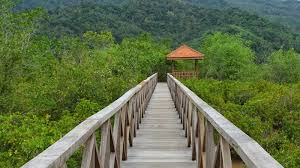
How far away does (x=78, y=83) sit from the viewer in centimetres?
1274

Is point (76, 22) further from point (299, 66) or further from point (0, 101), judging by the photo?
point (0, 101)

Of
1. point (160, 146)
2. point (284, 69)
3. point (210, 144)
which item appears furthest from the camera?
point (284, 69)

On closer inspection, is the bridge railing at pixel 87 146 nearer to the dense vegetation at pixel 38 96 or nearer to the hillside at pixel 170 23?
the dense vegetation at pixel 38 96

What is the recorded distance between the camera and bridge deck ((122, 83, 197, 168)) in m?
5.47

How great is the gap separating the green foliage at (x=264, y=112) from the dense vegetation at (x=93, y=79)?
49 millimetres

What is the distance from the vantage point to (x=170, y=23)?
8956cm

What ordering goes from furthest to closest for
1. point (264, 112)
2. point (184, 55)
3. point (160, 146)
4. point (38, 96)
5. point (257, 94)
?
point (184, 55)
point (257, 94)
point (264, 112)
point (38, 96)
point (160, 146)

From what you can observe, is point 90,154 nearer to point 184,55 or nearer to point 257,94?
point 257,94

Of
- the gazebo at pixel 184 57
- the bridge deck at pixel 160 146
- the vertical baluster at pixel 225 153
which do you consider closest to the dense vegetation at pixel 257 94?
the gazebo at pixel 184 57

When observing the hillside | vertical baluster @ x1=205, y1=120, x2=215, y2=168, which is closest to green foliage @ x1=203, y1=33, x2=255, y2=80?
the hillside

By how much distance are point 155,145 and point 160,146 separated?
0.11 metres

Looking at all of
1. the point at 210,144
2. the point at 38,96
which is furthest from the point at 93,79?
the point at 210,144

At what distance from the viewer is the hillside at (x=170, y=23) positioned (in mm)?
70250

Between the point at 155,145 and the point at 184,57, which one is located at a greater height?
the point at 155,145
